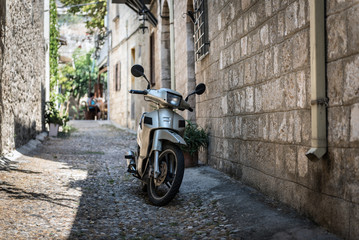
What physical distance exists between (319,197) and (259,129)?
130 centimetres

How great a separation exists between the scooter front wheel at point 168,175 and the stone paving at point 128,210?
0.34ft

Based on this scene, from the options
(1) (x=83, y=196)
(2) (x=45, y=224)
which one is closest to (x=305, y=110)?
(2) (x=45, y=224)

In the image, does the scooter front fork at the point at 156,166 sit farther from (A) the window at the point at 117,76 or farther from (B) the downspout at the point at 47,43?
(A) the window at the point at 117,76

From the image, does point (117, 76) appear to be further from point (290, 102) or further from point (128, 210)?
point (290, 102)

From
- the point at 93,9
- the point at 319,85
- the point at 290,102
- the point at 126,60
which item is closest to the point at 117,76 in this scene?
the point at 126,60

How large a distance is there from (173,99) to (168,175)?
779 millimetres

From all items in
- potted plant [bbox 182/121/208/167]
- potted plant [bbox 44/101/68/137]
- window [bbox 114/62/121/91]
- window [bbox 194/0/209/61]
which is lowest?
potted plant [bbox 182/121/208/167]

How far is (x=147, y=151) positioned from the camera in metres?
4.40

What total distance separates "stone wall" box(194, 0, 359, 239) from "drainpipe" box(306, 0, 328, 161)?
0.14ft

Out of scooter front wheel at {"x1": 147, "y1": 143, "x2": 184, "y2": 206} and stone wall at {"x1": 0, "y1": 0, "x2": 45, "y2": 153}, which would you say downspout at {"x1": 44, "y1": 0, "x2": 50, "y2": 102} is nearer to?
stone wall at {"x1": 0, "y1": 0, "x2": 45, "y2": 153}

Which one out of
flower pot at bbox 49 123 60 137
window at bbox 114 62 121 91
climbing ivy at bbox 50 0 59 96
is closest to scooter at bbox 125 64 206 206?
flower pot at bbox 49 123 60 137

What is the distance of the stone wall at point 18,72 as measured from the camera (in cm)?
614

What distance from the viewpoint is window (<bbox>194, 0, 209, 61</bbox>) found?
21.1 ft

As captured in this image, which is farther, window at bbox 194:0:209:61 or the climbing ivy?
the climbing ivy
